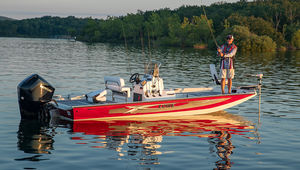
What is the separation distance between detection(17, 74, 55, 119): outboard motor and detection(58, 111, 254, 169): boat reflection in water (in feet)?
3.92

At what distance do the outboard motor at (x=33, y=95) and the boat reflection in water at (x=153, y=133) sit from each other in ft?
3.92

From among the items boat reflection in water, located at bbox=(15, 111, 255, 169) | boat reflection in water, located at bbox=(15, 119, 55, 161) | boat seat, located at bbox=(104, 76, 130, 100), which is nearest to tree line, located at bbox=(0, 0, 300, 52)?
boat seat, located at bbox=(104, 76, 130, 100)

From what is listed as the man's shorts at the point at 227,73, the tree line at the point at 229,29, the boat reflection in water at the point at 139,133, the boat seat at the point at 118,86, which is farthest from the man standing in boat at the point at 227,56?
the tree line at the point at 229,29

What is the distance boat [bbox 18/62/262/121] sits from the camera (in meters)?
11.8

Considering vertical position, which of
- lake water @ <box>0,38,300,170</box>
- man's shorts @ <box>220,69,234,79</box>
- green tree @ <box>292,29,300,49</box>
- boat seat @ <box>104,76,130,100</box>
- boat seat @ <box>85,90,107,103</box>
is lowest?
lake water @ <box>0,38,300,170</box>

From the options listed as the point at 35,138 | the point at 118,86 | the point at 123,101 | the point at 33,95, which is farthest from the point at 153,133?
the point at 33,95

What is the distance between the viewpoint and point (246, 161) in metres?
9.05

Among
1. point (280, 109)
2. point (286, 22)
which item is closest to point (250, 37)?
point (286, 22)

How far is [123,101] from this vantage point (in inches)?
529

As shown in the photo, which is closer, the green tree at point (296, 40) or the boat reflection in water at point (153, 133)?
the boat reflection in water at point (153, 133)

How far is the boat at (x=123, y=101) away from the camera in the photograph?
1175 cm

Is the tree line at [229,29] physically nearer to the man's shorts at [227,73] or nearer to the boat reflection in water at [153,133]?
the man's shorts at [227,73]

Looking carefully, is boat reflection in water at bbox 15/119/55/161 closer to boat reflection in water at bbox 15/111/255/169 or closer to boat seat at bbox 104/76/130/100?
boat reflection in water at bbox 15/111/255/169

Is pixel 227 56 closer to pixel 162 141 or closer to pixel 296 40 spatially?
pixel 162 141
